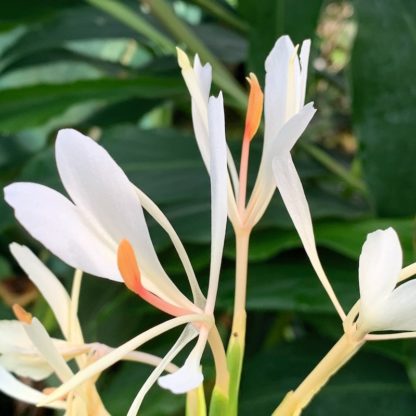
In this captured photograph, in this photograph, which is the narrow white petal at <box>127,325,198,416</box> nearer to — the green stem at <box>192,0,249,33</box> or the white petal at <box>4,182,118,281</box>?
the white petal at <box>4,182,118,281</box>

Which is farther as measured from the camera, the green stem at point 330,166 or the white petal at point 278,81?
the green stem at point 330,166

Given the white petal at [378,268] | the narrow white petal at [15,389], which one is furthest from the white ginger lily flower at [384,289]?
the narrow white petal at [15,389]

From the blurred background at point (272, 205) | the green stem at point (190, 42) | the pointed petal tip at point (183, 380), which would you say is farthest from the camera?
the green stem at point (190, 42)

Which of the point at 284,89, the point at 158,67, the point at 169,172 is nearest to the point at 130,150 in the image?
the point at 169,172

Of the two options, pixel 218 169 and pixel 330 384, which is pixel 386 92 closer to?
pixel 330 384

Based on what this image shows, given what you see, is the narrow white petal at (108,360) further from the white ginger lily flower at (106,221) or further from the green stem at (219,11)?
the green stem at (219,11)

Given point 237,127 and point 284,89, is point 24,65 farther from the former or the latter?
point 284,89

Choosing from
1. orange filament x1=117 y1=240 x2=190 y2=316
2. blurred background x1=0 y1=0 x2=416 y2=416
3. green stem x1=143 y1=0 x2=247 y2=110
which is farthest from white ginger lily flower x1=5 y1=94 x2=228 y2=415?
green stem x1=143 y1=0 x2=247 y2=110

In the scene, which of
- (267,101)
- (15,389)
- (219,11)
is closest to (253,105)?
(267,101)
